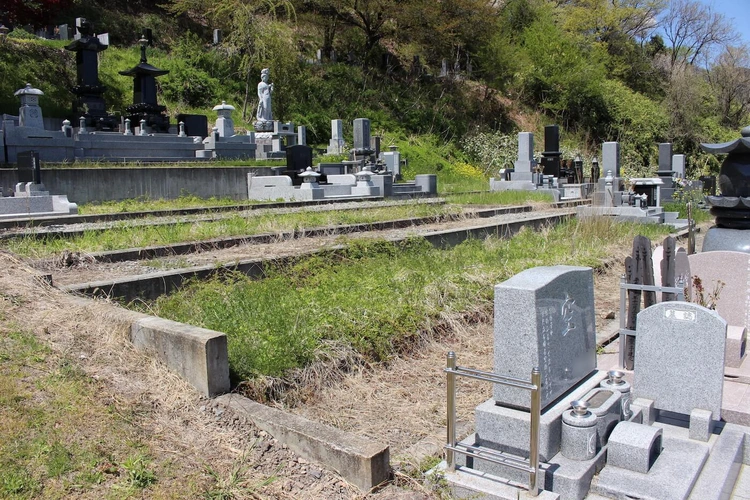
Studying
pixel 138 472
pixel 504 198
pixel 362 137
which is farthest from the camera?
pixel 362 137

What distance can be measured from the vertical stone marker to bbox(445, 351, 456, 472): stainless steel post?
36 cm

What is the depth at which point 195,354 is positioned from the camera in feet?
13.2

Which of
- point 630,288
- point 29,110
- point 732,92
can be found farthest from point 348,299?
point 732,92

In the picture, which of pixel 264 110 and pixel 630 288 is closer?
pixel 630 288

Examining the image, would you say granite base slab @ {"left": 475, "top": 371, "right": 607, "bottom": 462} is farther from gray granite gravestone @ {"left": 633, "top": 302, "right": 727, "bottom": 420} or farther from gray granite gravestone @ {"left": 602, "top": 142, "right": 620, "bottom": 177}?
gray granite gravestone @ {"left": 602, "top": 142, "right": 620, "bottom": 177}

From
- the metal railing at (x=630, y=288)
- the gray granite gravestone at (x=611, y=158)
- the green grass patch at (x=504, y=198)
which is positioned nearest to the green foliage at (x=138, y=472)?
the metal railing at (x=630, y=288)

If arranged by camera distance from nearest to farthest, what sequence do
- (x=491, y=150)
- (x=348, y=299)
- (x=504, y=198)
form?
(x=348, y=299)
(x=504, y=198)
(x=491, y=150)

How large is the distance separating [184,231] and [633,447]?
7.85 meters

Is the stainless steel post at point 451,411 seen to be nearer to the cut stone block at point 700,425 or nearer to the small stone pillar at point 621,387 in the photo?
the small stone pillar at point 621,387

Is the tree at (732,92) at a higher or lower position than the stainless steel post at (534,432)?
higher

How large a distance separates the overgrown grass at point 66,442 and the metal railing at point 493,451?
4.49ft

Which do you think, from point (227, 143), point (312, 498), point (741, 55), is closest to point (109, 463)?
point (312, 498)

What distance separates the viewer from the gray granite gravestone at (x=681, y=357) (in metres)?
4.26

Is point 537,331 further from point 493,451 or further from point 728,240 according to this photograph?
point 728,240
